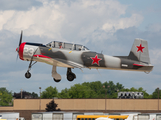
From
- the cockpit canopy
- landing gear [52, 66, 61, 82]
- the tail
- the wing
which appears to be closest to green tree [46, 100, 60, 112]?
landing gear [52, 66, 61, 82]

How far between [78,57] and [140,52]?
6.63 m

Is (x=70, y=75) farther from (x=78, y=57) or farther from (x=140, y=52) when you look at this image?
(x=140, y=52)

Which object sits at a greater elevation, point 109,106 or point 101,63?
point 101,63

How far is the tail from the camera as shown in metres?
34.7

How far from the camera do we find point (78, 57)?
3481cm

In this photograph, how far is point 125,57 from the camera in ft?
115

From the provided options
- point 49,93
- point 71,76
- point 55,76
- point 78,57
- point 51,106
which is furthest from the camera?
point 49,93

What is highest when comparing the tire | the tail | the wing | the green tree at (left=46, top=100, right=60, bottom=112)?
the tail

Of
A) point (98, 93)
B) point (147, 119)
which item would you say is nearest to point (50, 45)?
point (147, 119)

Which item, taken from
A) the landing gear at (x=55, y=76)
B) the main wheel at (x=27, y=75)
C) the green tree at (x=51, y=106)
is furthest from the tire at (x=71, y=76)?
the green tree at (x=51, y=106)

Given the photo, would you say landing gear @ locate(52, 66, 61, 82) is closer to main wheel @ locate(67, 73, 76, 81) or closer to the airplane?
the airplane

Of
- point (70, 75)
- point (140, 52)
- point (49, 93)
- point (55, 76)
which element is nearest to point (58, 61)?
point (55, 76)

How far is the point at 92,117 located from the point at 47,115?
41.4ft

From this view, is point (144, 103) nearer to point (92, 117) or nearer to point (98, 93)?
point (92, 117)
